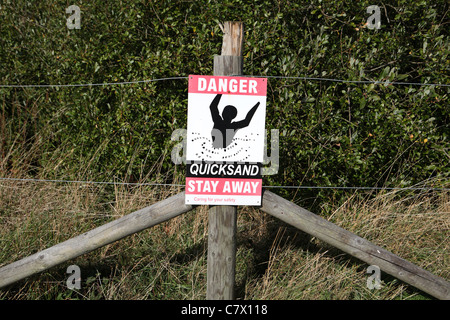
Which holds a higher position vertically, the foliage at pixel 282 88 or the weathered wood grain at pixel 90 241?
the foliage at pixel 282 88

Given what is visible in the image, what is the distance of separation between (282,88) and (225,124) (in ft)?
5.03

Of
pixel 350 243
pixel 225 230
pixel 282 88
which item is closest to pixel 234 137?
pixel 225 230

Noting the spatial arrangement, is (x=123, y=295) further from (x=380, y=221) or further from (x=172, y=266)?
(x=380, y=221)

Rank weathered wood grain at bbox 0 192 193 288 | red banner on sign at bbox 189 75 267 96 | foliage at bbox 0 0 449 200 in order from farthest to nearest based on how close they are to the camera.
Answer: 1. foliage at bbox 0 0 449 200
2. weathered wood grain at bbox 0 192 193 288
3. red banner on sign at bbox 189 75 267 96

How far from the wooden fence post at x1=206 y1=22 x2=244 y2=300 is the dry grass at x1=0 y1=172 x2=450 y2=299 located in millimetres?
378

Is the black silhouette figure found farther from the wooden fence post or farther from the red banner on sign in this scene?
→ the wooden fence post

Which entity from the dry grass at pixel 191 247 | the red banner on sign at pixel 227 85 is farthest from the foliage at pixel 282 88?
the red banner on sign at pixel 227 85

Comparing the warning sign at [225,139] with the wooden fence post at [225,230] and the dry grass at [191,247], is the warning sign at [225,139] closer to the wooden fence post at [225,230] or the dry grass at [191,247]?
the wooden fence post at [225,230]

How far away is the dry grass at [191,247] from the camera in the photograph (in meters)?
3.32

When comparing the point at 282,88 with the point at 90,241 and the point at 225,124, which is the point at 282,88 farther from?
the point at 90,241

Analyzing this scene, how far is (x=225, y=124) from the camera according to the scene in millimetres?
2773

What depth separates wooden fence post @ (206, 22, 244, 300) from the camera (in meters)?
2.77

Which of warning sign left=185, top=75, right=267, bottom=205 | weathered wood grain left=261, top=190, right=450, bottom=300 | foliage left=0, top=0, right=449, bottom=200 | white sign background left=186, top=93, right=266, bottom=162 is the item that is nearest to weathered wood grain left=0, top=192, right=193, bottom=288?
warning sign left=185, top=75, right=267, bottom=205

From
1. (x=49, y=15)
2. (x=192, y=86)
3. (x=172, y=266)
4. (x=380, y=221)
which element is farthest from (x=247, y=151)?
(x=49, y=15)
